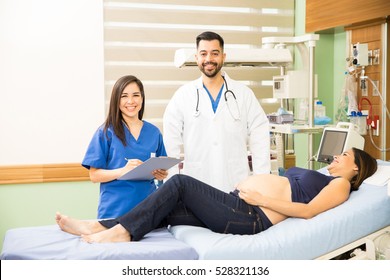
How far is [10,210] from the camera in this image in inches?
146

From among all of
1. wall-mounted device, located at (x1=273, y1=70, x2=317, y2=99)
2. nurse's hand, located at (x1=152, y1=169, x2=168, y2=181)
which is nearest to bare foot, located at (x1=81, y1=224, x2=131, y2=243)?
nurse's hand, located at (x1=152, y1=169, x2=168, y2=181)

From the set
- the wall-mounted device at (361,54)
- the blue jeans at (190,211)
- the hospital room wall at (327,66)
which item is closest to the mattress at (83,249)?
the blue jeans at (190,211)

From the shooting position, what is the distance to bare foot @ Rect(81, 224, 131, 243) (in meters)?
2.16

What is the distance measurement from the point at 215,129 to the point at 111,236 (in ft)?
3.34

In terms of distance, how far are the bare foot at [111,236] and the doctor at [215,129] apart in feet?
2.60

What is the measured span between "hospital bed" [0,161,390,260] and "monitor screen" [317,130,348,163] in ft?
2.61

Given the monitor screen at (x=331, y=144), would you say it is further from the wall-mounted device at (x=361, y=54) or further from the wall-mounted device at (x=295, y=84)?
the wall-mounted device at (x=361, y=54)

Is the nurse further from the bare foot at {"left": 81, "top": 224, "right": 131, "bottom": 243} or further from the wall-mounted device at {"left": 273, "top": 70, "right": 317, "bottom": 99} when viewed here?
the wall-mounted device at {"left": 273, "top": 70, "right": 317, "bottom": 99}

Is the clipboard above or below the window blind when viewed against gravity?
below

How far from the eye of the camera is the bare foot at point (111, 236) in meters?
2.16

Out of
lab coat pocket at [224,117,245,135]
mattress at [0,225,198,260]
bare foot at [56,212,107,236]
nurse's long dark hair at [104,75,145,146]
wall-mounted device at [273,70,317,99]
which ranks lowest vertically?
mattress at [0,225,198,260]

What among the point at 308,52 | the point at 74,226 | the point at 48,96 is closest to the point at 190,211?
the point at 74,226

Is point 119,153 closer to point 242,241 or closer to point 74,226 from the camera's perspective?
point 74,226
